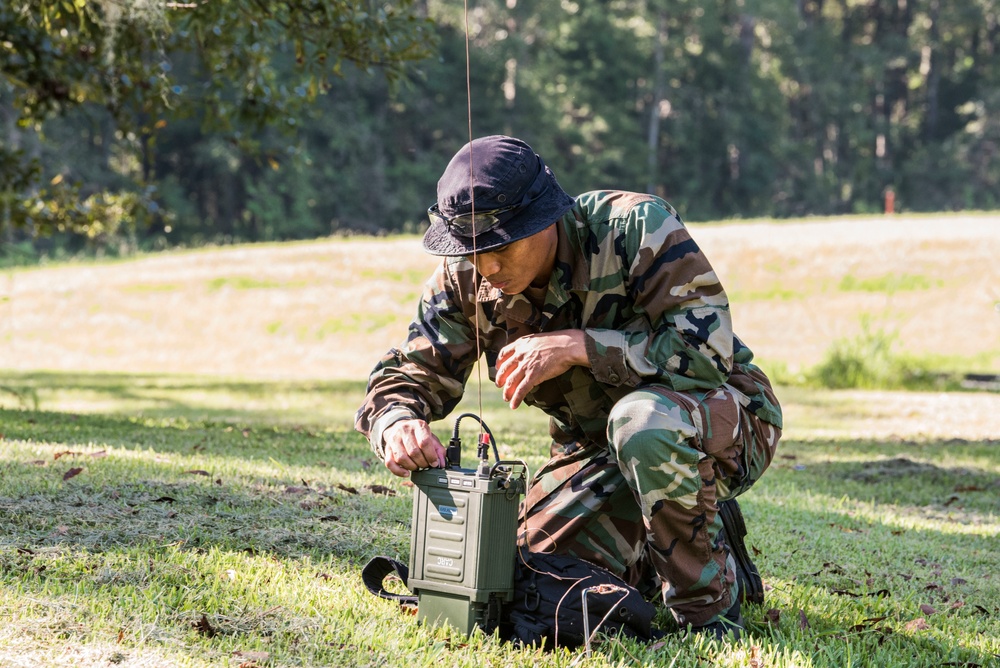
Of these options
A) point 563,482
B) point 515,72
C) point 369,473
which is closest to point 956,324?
point 369,473

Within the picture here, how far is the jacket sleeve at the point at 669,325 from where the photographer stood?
3.35 meters

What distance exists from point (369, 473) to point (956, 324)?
14.9m

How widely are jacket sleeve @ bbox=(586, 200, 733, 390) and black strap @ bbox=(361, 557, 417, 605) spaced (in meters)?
0.86

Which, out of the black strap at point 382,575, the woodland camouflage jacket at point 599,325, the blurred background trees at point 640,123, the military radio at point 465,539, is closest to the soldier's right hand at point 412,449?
the military radio at point 465,539

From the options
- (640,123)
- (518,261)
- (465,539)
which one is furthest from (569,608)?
(640,123)

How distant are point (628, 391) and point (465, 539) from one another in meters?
0.75

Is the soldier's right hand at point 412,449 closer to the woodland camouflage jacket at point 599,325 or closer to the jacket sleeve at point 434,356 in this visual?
the woodland camouflage jacket at point 599,325

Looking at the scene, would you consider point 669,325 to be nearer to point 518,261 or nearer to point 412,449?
point 518,261

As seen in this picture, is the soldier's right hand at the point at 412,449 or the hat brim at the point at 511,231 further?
the hat brim at the point at 511,231

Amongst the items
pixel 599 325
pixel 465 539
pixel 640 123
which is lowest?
pixel 465 539

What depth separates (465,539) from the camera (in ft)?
10.3

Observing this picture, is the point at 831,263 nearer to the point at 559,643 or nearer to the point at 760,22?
the point at 559,643

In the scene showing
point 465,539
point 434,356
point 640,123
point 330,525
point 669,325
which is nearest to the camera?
point 465,539

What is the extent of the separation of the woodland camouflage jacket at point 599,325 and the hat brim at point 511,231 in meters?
0.22
